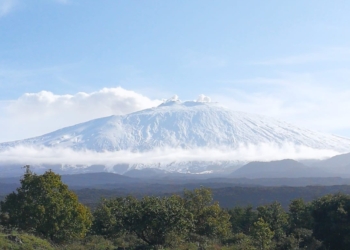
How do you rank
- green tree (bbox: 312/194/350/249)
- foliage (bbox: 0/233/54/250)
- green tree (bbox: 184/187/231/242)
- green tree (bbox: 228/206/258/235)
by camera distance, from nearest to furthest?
foliage (bbox: 0/233/54/250)
green tree (bbox: 312/194/350/249)
green tree (bbox: 184/187/231/242)
green tree (bbox: 228/206/258/235)

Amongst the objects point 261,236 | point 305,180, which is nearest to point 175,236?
point 261,236

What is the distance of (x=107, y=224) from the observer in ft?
90.1

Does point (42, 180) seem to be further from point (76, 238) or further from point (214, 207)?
point (214, 207)

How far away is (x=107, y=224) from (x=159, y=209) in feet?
25.1

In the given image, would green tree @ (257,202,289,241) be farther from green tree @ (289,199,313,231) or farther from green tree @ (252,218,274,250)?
green tree @ (252,218,274,250)

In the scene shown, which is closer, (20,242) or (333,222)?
(20,242)

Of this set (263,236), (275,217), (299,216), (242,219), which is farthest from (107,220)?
(299,216)

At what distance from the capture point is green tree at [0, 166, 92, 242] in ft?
72.8

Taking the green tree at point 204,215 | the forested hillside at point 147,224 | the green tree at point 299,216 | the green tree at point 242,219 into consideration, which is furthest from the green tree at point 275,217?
the green tree at point 204,215

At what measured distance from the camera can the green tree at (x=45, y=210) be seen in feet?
72.8

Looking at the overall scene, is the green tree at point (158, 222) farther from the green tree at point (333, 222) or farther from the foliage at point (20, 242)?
the green tree at point (333, 222)

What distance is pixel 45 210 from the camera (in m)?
22.4

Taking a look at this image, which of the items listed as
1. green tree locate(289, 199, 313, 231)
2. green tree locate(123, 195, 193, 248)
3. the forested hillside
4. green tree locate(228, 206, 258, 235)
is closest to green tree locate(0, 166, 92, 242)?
the forested hillside

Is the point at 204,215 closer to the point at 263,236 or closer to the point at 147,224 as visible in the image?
the point at 147,224
